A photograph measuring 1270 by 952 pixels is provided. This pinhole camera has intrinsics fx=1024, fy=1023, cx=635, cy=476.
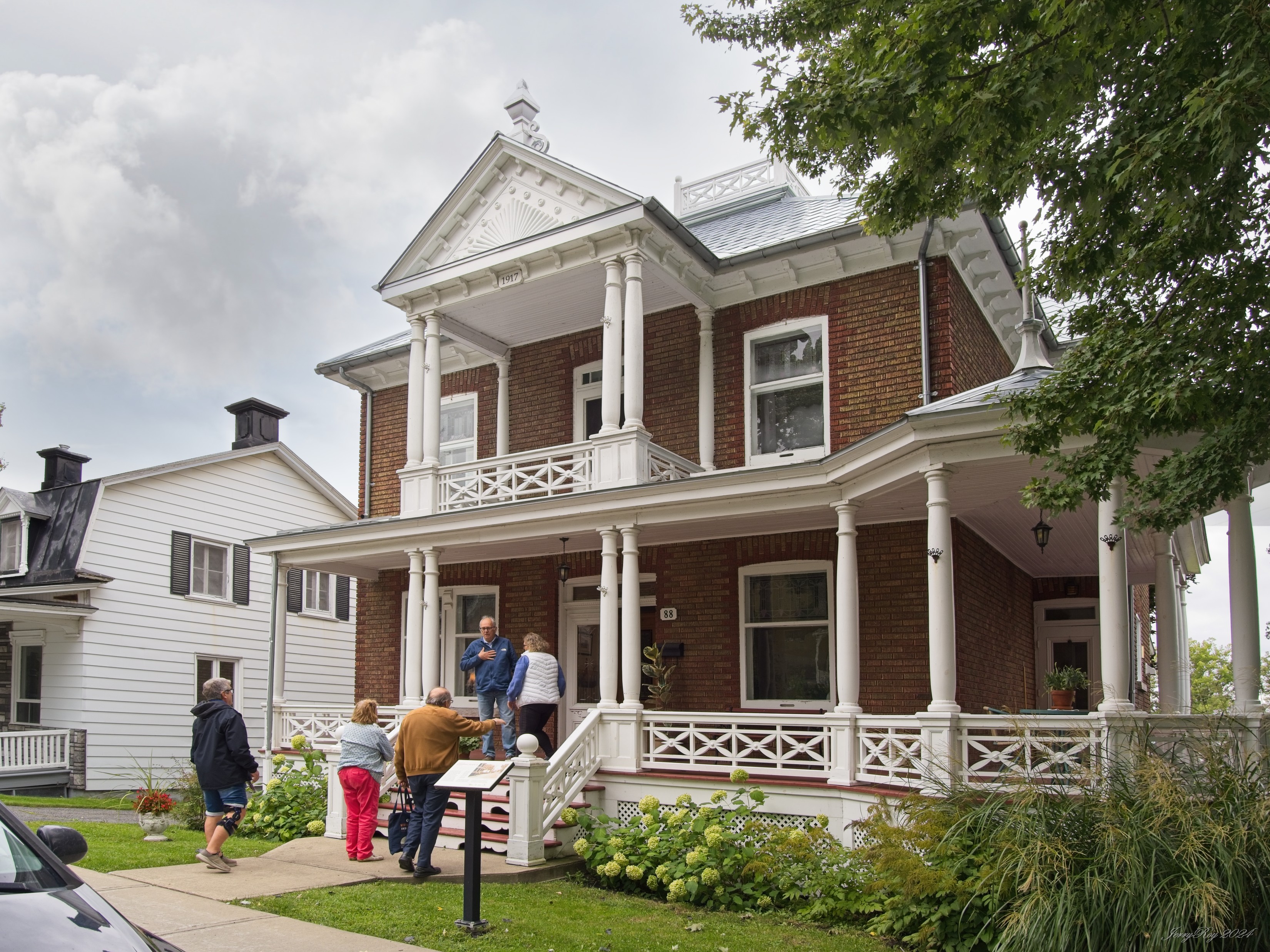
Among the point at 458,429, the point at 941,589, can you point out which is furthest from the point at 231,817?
the point at 458,429

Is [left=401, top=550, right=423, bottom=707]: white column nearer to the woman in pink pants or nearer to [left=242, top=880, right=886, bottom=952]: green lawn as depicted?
the woman in pink pants

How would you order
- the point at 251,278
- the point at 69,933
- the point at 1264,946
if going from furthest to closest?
the point at 251,278 < the point at 1264,946 < the point at 69,933

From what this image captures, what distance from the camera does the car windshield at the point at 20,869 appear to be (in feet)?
11.5

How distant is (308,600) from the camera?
23.9m

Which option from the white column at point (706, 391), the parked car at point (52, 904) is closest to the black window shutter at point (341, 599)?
the white column at point (706, 391)

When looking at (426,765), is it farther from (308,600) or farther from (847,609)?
(308,600)

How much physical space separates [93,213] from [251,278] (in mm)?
9796

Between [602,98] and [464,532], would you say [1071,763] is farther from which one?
[602,98]

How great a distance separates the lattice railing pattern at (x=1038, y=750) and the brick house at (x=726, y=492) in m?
0.72

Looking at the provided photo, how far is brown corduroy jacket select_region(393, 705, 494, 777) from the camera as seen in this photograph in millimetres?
8984

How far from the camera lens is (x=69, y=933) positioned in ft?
10.6

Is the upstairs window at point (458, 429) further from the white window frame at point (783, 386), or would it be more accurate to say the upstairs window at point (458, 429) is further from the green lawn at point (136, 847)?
the green lawn at point (136, 847)

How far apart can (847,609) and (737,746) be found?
231 cm

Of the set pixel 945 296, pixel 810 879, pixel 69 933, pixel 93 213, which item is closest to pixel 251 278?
pixel 93 213
